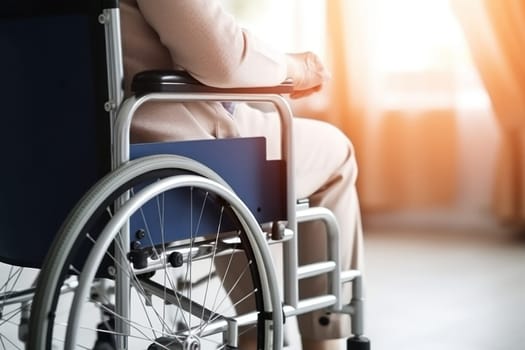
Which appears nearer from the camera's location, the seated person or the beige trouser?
the seated person

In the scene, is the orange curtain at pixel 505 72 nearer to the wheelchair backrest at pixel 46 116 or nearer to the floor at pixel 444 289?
the floor at pixel 444 289

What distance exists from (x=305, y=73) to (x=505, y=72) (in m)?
2.04

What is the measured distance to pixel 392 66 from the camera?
362cm

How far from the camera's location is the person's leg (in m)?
1.60

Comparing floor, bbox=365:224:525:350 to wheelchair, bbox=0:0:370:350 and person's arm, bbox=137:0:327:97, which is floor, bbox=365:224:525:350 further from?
person's arm, bbox=137:0:327:97

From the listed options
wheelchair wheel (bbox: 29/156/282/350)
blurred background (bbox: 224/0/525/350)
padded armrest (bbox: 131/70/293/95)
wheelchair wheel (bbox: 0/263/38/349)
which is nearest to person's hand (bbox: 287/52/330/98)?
padded armrest (bbox: 131/70/293/95)

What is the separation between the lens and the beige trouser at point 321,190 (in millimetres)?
1601

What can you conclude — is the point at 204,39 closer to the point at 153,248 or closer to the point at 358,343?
the point at 153,248

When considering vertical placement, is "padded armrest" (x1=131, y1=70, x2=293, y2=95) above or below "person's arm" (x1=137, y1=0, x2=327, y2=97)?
below

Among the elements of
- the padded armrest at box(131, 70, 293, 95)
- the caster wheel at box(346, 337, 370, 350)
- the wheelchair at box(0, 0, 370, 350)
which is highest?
the padded armrest at box(131, 70, 293, 95)

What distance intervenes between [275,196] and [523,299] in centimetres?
143

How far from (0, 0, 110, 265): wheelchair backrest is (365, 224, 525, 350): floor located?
1092mm

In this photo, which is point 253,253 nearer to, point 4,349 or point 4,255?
point 4,255

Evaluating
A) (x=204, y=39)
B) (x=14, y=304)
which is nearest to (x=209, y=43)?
(x=204, y=39)
